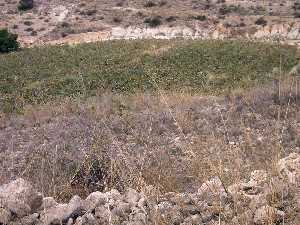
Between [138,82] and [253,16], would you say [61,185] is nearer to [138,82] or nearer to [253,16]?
[138,82]

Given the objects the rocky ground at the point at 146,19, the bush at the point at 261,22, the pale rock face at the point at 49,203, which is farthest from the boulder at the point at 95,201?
the bush at the point at 261,22

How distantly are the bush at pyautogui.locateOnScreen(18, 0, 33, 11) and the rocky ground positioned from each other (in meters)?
0.57

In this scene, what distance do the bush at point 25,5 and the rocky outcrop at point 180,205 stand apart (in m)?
43.1

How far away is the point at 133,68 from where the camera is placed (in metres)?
21.6

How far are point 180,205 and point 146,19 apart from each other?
3726 centimetres

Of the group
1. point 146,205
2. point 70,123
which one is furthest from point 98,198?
point 70,123

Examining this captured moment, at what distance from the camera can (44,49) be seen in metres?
28.0

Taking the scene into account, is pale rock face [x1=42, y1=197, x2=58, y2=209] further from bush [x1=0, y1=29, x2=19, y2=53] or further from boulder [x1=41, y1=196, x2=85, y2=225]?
bush [x1=0, y1=29, x2=19, y2=53]

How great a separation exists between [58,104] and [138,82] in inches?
184

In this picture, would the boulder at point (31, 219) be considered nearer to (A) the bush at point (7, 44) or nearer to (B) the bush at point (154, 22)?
(A) the bush at point (7, 44)

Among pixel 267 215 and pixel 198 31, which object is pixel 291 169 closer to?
pixel 267 215

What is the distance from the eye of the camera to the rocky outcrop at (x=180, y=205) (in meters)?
3.64

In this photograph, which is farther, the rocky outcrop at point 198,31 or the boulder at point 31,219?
the rocky outcrop at point 198,31

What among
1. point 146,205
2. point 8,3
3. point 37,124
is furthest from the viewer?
point 8,3
